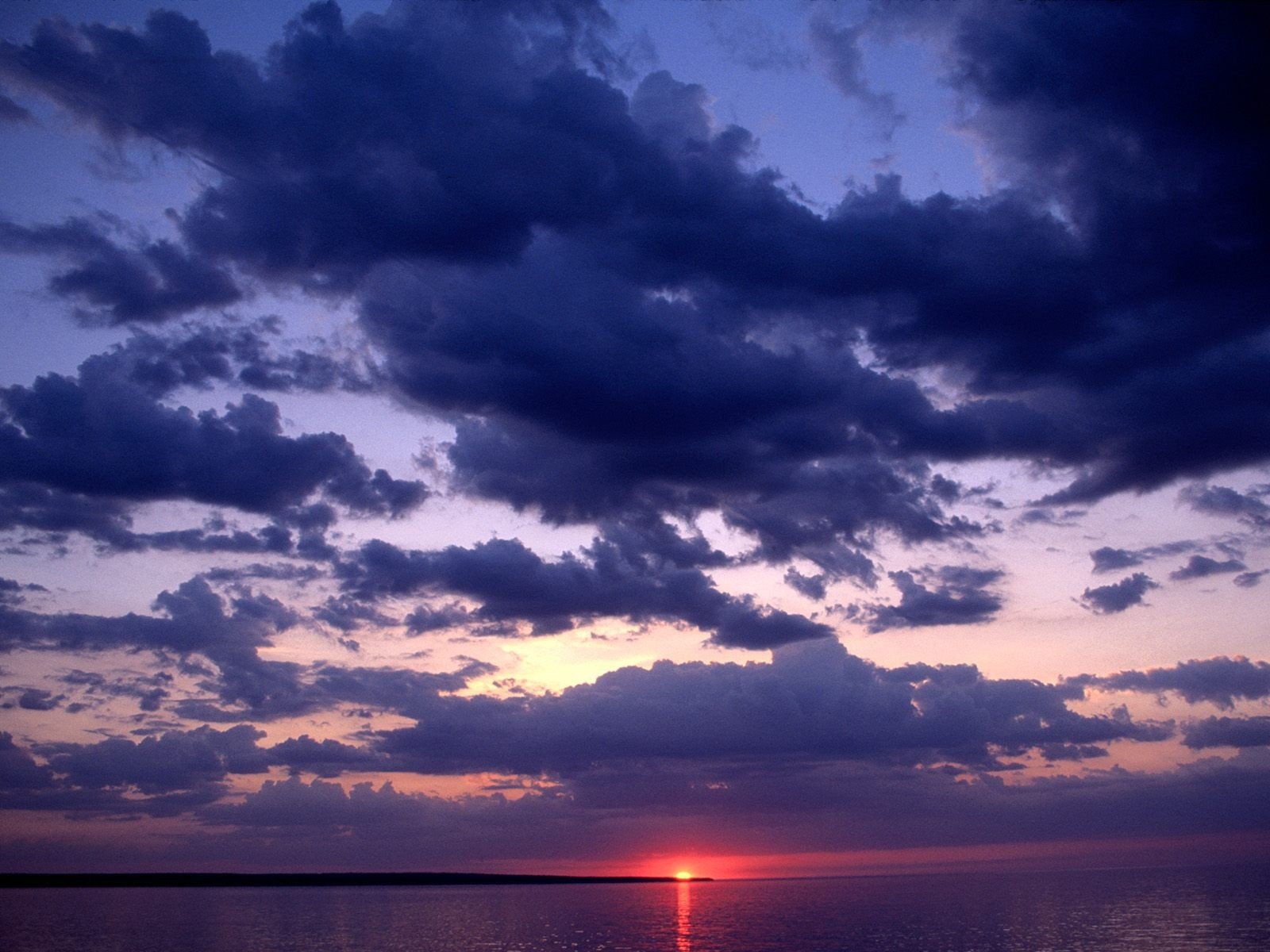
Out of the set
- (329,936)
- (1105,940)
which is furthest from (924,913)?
(329,936)

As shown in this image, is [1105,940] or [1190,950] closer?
[1190,950]

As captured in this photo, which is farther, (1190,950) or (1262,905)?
(1262,905)

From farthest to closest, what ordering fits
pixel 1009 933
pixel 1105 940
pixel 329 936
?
pixel 329 936 < pixel 1009 933 < pixel 1105 940

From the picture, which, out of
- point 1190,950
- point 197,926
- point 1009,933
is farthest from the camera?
point 197,926

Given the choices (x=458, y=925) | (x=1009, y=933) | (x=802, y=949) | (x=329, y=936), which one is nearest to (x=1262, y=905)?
(x=1009, y=933)

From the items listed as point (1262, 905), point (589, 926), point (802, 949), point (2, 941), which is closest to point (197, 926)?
point (2, 941)

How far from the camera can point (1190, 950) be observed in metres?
106

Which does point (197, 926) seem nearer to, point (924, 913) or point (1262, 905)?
point (924, 913)

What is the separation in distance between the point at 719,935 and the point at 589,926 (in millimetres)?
36390

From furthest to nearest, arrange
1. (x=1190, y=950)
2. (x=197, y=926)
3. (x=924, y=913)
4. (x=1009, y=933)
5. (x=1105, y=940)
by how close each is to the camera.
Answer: (x=924, y=913) < (x=197, y=926) < (x=1009, y=933) < (x=1105, y=940) < (x=1190, y=950)

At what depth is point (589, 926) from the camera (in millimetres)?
178750

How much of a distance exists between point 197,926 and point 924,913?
12985 cm

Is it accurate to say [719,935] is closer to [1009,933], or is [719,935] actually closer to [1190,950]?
[1009,933]

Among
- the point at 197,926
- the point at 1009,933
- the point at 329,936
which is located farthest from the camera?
the point at 197,926
